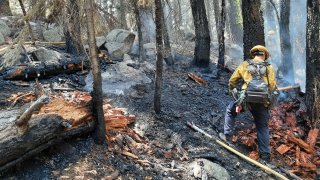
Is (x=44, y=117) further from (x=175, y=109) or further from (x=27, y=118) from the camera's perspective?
(x=175, y=109)

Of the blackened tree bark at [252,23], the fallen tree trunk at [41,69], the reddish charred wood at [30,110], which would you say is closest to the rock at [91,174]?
the reddish charred wood at [30,110]

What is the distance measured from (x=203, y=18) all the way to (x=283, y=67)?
660cm

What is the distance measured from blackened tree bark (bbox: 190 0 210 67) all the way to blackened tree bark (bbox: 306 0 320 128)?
4.83 metres

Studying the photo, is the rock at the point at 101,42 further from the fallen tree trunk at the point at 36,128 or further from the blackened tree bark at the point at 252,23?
the fallen tree trunk at the point at 36,128

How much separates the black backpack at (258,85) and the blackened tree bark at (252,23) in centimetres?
318

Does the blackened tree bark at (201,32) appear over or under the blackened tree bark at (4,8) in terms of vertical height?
under

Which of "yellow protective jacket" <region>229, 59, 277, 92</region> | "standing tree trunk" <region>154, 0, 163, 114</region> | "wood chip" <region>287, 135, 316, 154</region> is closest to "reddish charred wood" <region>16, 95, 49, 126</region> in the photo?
"standing tree trunk" <region>154, 0, 163, 114</region>

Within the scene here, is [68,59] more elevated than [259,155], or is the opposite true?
[68,59]

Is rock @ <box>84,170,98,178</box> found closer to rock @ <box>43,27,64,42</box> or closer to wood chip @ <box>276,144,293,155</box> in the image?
wood chip @ <box>276,144,293,155</box>

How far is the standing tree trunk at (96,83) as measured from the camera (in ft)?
18.1

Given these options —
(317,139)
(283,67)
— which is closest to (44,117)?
(317,139)

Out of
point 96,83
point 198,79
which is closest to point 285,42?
point 198,79

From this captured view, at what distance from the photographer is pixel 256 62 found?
22.6 ft

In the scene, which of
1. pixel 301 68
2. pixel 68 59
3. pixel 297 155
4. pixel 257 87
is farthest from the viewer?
pixel 301 68
